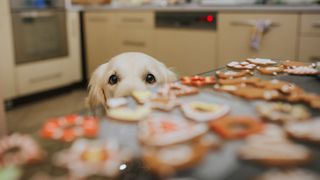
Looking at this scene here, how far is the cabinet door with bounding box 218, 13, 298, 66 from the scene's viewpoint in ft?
7.97

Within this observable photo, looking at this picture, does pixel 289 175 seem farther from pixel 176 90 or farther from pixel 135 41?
pixel 135 41

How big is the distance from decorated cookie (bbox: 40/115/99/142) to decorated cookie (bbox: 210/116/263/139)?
0.49 ft

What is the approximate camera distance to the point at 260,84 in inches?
25.9

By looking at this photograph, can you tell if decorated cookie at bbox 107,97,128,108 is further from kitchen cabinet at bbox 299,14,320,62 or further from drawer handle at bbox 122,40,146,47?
drawer handle at bbox 122,40,146,47

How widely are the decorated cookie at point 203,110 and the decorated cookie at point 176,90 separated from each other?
2.5 inches

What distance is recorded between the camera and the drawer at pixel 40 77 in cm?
318

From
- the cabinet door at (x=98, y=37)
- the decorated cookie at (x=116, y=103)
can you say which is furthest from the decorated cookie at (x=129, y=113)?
the cabinet door at (x=98, y=37)

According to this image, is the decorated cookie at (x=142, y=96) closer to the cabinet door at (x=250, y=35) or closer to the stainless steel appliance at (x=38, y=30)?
the cabinet door at (x=250, y=35)

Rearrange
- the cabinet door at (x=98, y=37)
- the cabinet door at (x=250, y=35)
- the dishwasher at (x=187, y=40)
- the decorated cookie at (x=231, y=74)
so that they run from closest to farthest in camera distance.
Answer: the decorated cookie at (x=231, y=74), the cabinet door at (x=250, y=35), the dishwasher at (x=187, y=40), the cabinet door at (x=98, y=37)

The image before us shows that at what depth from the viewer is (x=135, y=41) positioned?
3387 millimetres

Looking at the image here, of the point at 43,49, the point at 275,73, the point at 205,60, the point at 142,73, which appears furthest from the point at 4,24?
the point at 275,73

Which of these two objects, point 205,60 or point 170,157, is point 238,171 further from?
point 205,60

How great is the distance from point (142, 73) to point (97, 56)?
9.12ft

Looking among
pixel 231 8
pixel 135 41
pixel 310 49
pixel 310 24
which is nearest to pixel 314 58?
pixel 310 49
